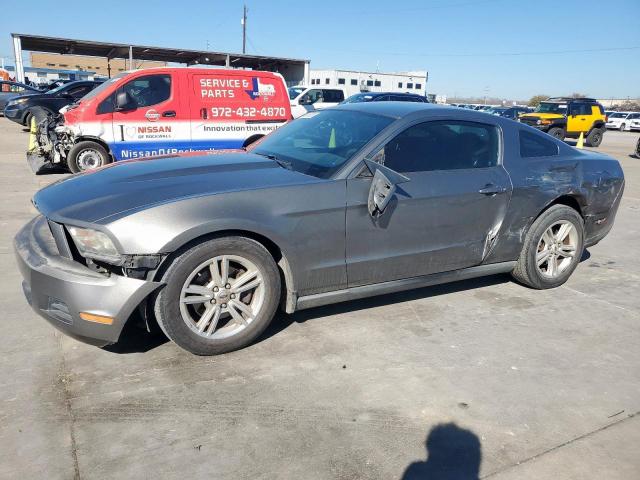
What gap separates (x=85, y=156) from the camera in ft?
28.7

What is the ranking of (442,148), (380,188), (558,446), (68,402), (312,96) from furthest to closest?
(312,96)
(442,148)
(380,188)
(68,402)
(558,446)

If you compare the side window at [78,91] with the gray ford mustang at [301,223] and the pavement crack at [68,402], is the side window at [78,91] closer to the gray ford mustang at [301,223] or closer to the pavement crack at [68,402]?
the gray ford mustang at [301,223]

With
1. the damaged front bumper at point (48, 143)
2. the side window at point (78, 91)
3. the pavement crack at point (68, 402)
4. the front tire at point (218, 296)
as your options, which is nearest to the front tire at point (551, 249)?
the front tire at point (218, 296)

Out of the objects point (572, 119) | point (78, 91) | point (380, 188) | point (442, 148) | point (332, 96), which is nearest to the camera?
point (380, 188)

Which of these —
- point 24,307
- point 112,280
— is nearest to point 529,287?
point 112,280

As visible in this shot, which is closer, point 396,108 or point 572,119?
point 396,108

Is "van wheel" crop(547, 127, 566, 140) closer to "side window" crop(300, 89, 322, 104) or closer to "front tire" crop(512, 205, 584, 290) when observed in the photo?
"side window" crop(300, 89, 322, 104)

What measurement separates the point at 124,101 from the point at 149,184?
566 cm

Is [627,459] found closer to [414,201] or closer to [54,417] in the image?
[414,201]

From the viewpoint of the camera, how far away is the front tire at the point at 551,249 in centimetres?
435

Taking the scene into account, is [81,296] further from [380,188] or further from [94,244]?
[380,188]

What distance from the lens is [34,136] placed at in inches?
355

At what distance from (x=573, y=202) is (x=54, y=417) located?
4.34 meters

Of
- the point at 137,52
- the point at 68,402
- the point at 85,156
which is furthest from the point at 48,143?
the point at 137,52
